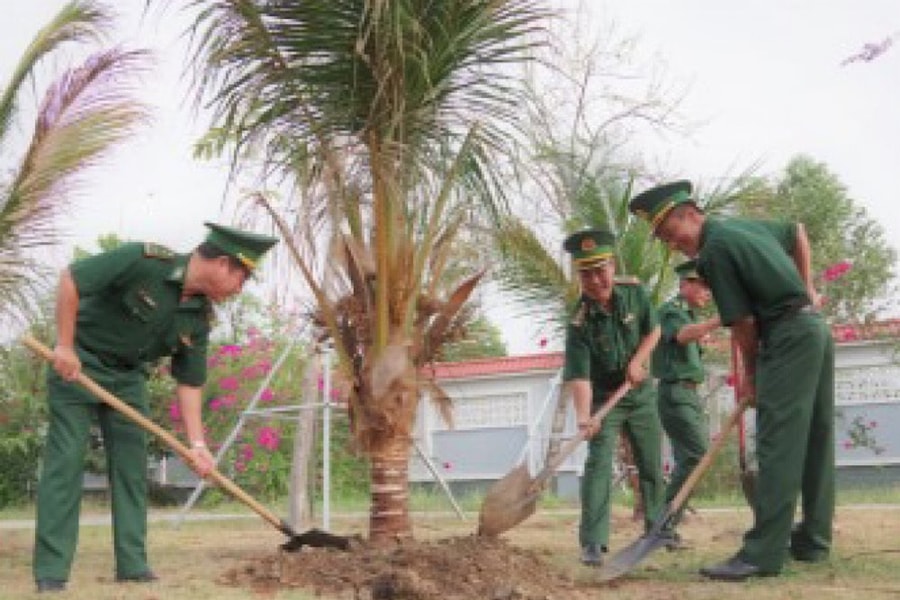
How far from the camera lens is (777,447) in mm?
4891

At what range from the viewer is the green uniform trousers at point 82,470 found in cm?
474

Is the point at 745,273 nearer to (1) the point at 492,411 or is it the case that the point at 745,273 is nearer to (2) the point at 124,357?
(2) the point at 124,357

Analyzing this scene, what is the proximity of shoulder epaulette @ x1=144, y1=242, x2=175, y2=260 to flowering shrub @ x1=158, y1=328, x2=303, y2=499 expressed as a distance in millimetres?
10695

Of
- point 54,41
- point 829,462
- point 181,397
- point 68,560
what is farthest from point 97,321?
point 829,462

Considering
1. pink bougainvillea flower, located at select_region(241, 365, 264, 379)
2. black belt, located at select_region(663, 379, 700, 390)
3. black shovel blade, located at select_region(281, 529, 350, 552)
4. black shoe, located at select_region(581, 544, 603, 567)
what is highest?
pink bougainvillea flower, located at select_region(241, 365, 264, 379)

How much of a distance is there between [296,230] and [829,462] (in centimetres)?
287

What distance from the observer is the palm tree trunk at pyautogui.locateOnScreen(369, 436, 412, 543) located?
5555mm

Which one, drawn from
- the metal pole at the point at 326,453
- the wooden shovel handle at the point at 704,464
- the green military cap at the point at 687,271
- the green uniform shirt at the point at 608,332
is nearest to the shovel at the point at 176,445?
the wooden shovel handle at the point at 704,464

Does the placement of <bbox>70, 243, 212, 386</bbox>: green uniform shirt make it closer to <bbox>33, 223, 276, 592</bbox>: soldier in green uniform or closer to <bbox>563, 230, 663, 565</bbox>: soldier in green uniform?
<bbox>33, 223, 276, 592</bbox>: soldier in green uniform

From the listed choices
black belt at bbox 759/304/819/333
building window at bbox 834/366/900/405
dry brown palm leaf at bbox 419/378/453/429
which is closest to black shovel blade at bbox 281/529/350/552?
dry brown palm leaf at bbox 419/378/453/429

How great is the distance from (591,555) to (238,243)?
101 inches

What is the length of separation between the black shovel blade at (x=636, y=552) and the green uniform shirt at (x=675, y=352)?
1.77 m

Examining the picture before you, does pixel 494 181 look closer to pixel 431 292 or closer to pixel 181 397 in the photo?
pixel 431 292

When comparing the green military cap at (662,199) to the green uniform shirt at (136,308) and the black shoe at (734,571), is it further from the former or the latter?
the green uniform shirt at (136,308)
